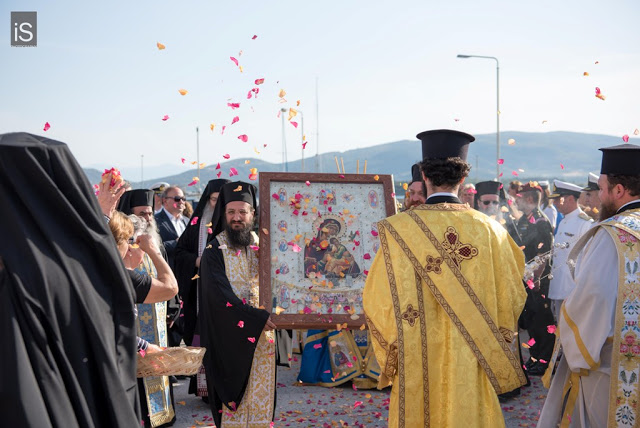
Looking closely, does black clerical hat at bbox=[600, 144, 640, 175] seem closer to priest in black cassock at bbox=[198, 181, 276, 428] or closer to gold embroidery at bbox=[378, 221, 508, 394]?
gold embroidery at bbox=[378, 221, 508, 394]

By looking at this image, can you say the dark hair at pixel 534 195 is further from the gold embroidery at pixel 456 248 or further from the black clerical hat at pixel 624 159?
the gold embroidery at pixel 456 248

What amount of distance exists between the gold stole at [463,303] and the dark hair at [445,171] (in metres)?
0.27

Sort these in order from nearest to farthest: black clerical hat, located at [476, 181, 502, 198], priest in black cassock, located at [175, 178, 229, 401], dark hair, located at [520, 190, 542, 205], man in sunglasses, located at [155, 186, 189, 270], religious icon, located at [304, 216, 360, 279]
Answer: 1. religious icon, located at [304, 216, 360, 279]
2. priest in black cassock, located at [175, 178, 229, 401]
3. dark hair, located at [520, 190, 542, 205]
4. black clerical hat, located at [476, 181, 502, 198]
5. man in sunglasses, located at [155, 186, 189, 270]

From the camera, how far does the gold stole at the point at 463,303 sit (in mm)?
4105

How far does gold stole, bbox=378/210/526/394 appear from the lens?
162 inches

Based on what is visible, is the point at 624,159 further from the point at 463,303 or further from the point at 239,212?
the point at 239,212

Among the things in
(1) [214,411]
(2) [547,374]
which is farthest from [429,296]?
(1) [214,411]

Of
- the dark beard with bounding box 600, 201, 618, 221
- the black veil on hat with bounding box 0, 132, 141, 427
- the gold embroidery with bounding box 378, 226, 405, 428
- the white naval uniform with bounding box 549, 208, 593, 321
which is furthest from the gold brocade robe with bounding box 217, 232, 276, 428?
the white naval uniform with bounding box 549, 208, 593, 321

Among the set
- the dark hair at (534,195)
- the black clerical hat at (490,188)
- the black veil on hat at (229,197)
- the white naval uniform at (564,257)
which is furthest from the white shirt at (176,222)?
the white naval uniform at (564,257)

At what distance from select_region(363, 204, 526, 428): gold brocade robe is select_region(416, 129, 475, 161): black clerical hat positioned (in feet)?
1.02

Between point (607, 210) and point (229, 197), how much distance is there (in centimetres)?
321

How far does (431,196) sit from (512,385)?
3.93 feet

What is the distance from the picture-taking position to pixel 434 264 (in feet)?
13.8

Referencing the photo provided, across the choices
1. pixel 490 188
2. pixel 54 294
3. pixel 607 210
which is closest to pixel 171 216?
pixel 490 188
